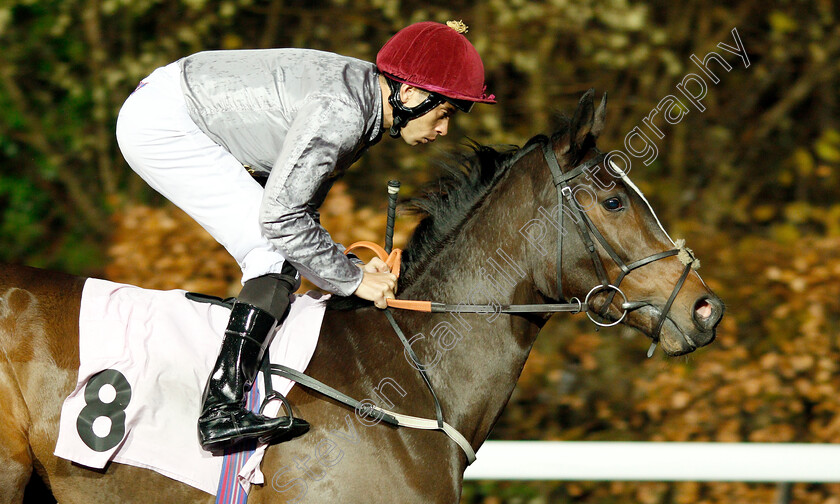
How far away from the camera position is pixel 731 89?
7176 millimetres

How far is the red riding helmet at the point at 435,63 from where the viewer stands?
2.51m

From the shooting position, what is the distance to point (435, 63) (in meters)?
2.51

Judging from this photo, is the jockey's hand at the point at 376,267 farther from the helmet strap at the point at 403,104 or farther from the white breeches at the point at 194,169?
the helmet strap at the point at 403,104

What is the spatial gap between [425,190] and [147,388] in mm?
1223

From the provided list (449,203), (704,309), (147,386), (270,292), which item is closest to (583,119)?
(449,203)

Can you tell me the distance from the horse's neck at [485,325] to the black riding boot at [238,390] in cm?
54

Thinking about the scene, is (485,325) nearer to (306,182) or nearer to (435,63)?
(306,182)

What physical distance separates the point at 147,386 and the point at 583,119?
1654 millimetres

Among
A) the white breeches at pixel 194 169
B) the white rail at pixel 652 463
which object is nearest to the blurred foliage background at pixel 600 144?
the white rail at pixel 652 463

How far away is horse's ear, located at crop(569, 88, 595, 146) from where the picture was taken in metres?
2.52

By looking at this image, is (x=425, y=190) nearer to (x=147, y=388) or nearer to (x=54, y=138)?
(x=147, y=388)

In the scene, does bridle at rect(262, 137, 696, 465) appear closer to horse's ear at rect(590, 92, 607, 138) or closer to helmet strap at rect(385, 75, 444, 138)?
horse's ear at rect(590, 92, 607, 138)

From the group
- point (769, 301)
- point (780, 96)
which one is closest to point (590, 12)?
point (780, 96)

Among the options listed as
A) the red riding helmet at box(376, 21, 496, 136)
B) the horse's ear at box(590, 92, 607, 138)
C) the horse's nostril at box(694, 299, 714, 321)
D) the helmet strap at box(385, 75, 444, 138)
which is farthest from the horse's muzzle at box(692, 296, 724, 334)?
the helmet strap at box(385, 75, 444, 138)
